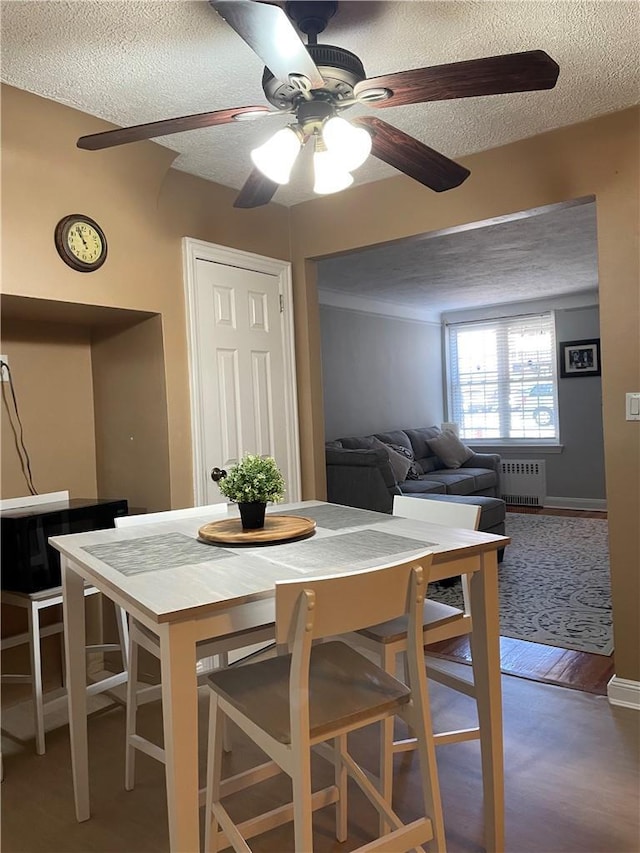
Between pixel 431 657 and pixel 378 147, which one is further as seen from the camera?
pixel 431 657

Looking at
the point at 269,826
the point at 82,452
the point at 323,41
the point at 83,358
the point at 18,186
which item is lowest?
the point at 269,826

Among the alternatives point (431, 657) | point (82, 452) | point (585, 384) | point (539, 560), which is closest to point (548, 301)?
point (585, 384)

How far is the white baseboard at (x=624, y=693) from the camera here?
2.51m

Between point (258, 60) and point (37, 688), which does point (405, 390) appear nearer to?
point (258, 60)

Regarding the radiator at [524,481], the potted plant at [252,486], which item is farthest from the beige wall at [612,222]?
the radiator at [524,481]

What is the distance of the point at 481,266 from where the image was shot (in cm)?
545

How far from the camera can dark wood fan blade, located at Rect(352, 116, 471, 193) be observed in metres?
1.66

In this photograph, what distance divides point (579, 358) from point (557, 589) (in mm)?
3714

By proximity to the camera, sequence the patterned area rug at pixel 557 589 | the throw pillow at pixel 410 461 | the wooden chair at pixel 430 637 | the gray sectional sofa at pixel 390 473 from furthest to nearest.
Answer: the throw pillow at pixel 410 461
the gray sectional sofa at pixel 390 473
the patterned area rug at pixel 557 589
the wooden chair at pixel 430 637

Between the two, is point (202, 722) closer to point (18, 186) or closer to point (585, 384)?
point (18, 186)

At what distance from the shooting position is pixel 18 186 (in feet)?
7.45

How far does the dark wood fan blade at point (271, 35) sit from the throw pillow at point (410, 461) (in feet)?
15.2

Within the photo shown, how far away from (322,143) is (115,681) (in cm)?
204

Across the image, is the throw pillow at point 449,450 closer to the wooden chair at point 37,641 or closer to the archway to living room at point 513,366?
the archway to living room at point 513,366
